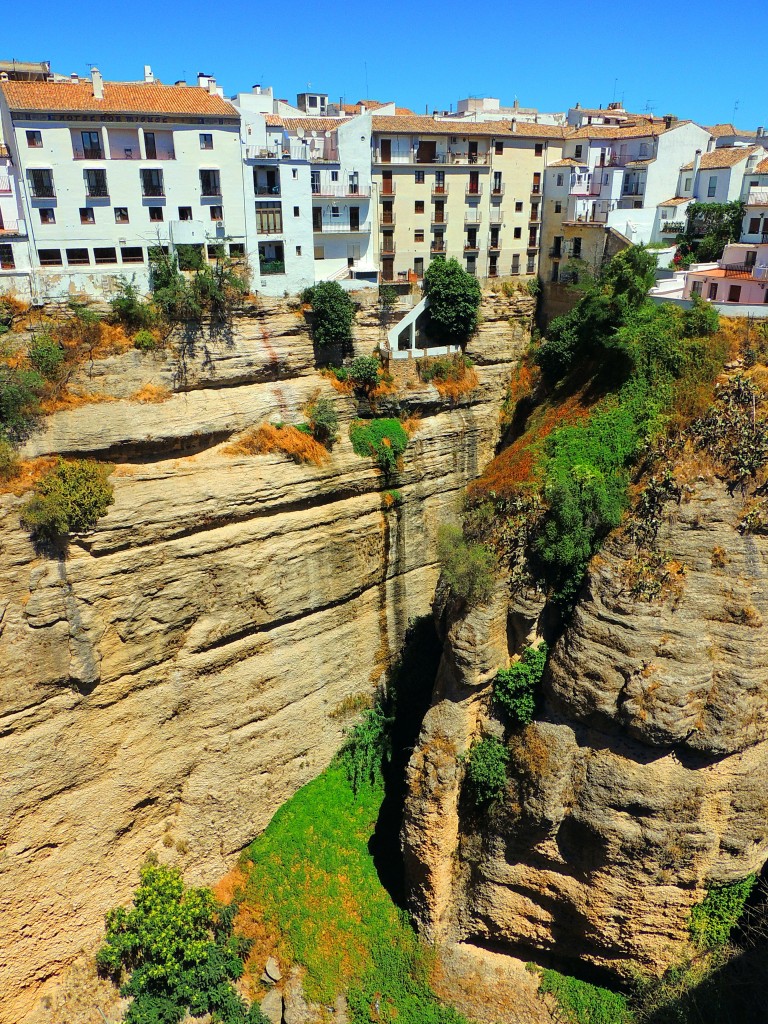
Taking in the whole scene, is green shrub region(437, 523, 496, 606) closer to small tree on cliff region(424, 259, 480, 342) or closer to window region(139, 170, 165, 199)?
small tree on cliff region(424, 259, 480, 342)

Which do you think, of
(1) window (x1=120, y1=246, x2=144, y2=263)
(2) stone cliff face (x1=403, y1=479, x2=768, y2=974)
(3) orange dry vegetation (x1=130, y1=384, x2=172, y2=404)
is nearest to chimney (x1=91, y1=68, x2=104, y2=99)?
(1) window (x1=120, y1=246, x2=144, y2=263)

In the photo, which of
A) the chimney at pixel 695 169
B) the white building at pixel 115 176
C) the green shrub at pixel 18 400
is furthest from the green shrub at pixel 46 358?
the chimney at pixel 695 169

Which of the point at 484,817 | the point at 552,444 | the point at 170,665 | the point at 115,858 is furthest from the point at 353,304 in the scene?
the point at 115,858

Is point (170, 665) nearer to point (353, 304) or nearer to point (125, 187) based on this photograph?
point (353, 304)

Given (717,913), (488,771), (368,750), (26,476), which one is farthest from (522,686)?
Answer: (26,476)

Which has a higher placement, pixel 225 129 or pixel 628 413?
pixel 225 129

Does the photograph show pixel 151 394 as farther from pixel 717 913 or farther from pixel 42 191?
pixel 717 913
